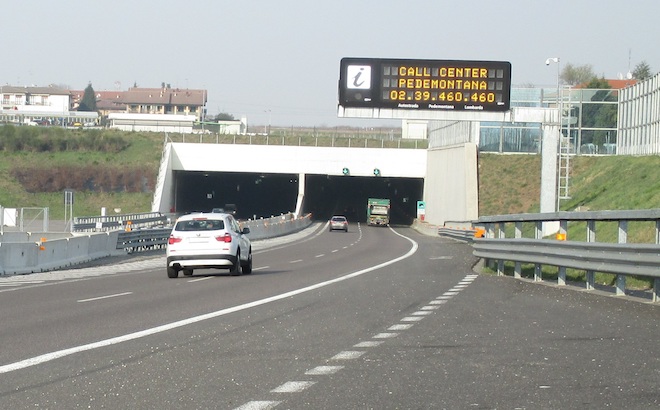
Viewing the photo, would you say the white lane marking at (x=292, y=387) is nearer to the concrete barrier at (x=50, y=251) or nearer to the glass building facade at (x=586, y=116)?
the concrete barrier at (x=50, y=251)

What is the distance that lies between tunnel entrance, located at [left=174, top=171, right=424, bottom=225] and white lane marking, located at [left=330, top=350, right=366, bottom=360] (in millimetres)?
93957

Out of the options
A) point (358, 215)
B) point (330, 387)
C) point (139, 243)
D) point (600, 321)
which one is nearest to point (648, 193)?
point (139, 243)

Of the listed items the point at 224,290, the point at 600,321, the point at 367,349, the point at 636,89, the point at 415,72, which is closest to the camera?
the point at 367,349

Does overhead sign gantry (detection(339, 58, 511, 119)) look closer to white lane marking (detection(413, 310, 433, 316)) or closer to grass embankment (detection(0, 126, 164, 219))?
white lane marking (detection(413, 310, 433, 316))

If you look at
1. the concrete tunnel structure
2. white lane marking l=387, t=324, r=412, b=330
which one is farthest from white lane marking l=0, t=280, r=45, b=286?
the concrete tunnel structure

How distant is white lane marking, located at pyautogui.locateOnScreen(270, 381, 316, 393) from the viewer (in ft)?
29.4

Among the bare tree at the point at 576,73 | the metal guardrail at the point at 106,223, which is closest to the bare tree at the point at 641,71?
the bare tree at the point at 576,73

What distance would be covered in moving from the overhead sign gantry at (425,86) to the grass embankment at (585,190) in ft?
20.2

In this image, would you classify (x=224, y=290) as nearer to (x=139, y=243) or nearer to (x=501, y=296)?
(x=501, y=296)

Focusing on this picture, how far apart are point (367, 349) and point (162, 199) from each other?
3011 inches

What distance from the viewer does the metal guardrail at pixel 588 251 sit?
53.1 ft

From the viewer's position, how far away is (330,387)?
361 inches

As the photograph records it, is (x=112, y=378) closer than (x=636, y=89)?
Yes

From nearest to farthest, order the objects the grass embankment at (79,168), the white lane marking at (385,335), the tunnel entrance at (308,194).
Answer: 1. the white lane marking at (385,335)
2. the grass embankment at (79,168)
3. the tunnel entrance at (308,194)
